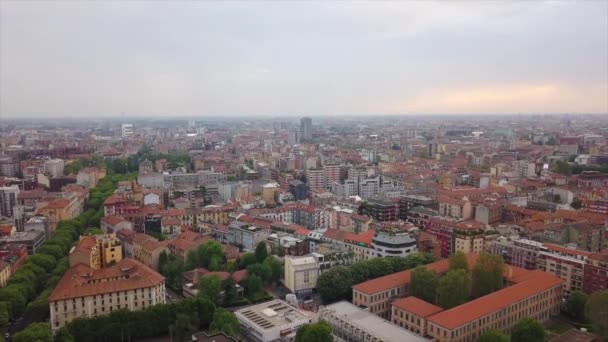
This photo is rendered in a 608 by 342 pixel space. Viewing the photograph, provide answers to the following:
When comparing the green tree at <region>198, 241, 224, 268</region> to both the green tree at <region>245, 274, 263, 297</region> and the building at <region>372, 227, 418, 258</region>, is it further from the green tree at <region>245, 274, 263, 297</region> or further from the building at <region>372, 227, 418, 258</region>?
the building at <region>372, 227, 418, 258</region>

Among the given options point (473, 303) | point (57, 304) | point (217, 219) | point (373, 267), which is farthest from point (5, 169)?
point (473, 303)

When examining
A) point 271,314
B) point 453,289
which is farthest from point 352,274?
point 453,289

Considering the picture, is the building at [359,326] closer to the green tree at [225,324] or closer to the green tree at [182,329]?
the green tree at [225,324]

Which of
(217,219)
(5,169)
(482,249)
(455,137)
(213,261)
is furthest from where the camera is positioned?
(455,137)

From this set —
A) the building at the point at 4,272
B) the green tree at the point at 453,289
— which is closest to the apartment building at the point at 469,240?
the green tree at the point at 453,289

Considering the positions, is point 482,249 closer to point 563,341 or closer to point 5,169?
point 563,341

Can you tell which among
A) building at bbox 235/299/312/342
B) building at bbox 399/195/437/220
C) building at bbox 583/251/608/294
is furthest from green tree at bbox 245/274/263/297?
building at bbox 399/195/437/220
